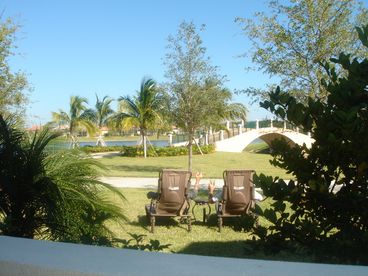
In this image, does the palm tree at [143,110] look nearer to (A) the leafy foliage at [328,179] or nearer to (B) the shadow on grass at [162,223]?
(B) the shadow on grass at [162,223]

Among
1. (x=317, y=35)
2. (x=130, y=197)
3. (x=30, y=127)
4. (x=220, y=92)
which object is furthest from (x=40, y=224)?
(x=220, y=92)

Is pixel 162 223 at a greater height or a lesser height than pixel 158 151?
lesser

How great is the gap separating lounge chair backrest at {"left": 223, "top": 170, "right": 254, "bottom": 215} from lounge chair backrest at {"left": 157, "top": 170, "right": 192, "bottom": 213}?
761 mm

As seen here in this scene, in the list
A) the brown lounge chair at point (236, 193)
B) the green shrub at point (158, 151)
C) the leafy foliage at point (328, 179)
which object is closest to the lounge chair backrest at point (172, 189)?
the brown lounge chair at point (236, 193)

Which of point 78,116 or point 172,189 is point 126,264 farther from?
point 78,116

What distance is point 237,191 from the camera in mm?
8258

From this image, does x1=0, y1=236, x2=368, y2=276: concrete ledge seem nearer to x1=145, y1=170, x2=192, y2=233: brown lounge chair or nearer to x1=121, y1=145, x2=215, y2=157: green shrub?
x1=145, y1=170, x2=192, y2=233: brown lounge chair

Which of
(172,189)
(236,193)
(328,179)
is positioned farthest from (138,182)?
(328,179)

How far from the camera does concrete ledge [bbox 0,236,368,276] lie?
1519 mm

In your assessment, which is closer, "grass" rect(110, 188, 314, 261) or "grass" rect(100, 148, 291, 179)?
"grass" rect(110, 188, 314, 261)

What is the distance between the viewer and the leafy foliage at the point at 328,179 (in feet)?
8.39

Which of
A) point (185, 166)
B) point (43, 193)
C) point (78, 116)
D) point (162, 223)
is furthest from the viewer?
point (78, 116)

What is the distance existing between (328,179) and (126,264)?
159cm

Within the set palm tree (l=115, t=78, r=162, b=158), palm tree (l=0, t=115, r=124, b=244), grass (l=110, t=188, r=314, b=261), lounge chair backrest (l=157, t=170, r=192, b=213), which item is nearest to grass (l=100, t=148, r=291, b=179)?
palm tree (l=115, t=78, r=162, b=158)
